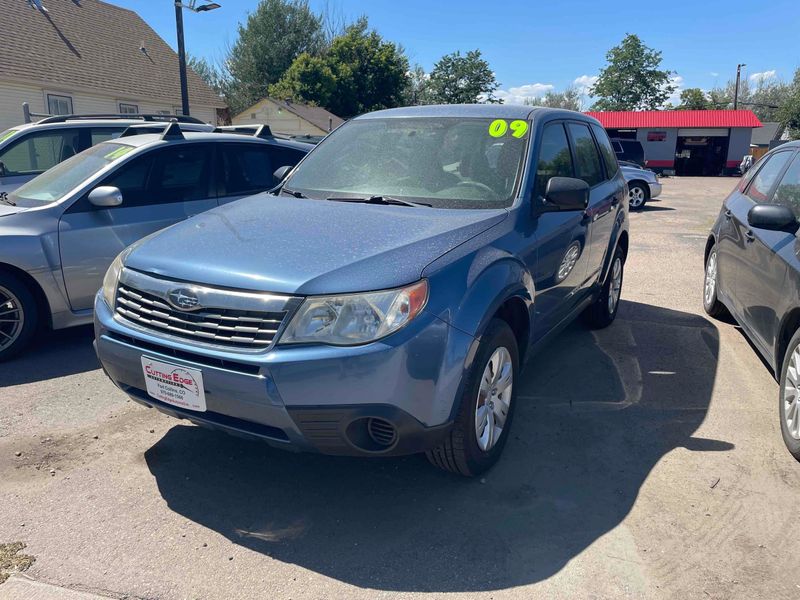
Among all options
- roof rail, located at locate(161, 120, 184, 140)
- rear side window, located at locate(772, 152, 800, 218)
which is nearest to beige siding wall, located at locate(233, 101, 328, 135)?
roof rail, located at locate(161, 120, 184, 140)

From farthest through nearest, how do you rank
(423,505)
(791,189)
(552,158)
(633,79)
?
1. (633,79)
2. (791,189)
3. (552,158)
4. (423,505)

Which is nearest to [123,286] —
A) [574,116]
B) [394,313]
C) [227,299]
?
[227,299]

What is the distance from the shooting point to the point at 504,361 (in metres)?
3.34

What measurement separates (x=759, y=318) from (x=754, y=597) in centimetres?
239

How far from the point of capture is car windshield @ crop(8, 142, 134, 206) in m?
5.31

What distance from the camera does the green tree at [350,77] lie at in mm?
39688

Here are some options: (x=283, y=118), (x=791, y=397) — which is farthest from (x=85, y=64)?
(x=791, y=397)

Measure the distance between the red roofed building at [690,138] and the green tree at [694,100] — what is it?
32973 millimetres

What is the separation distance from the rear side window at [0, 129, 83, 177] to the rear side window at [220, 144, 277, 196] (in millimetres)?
2703

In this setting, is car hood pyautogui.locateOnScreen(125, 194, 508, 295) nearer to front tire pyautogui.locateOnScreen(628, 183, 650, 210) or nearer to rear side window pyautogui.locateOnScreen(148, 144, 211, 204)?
rear side window pyautogui.locateOnScreen(148, 144, 211, 204)


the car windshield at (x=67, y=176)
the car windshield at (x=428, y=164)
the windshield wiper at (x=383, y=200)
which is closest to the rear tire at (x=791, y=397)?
the car windshield at (x=428, y=164)

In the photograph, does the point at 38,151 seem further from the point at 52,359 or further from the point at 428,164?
the point at 428,164

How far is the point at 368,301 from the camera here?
8.61 feet

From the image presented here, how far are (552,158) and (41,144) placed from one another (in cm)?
630
